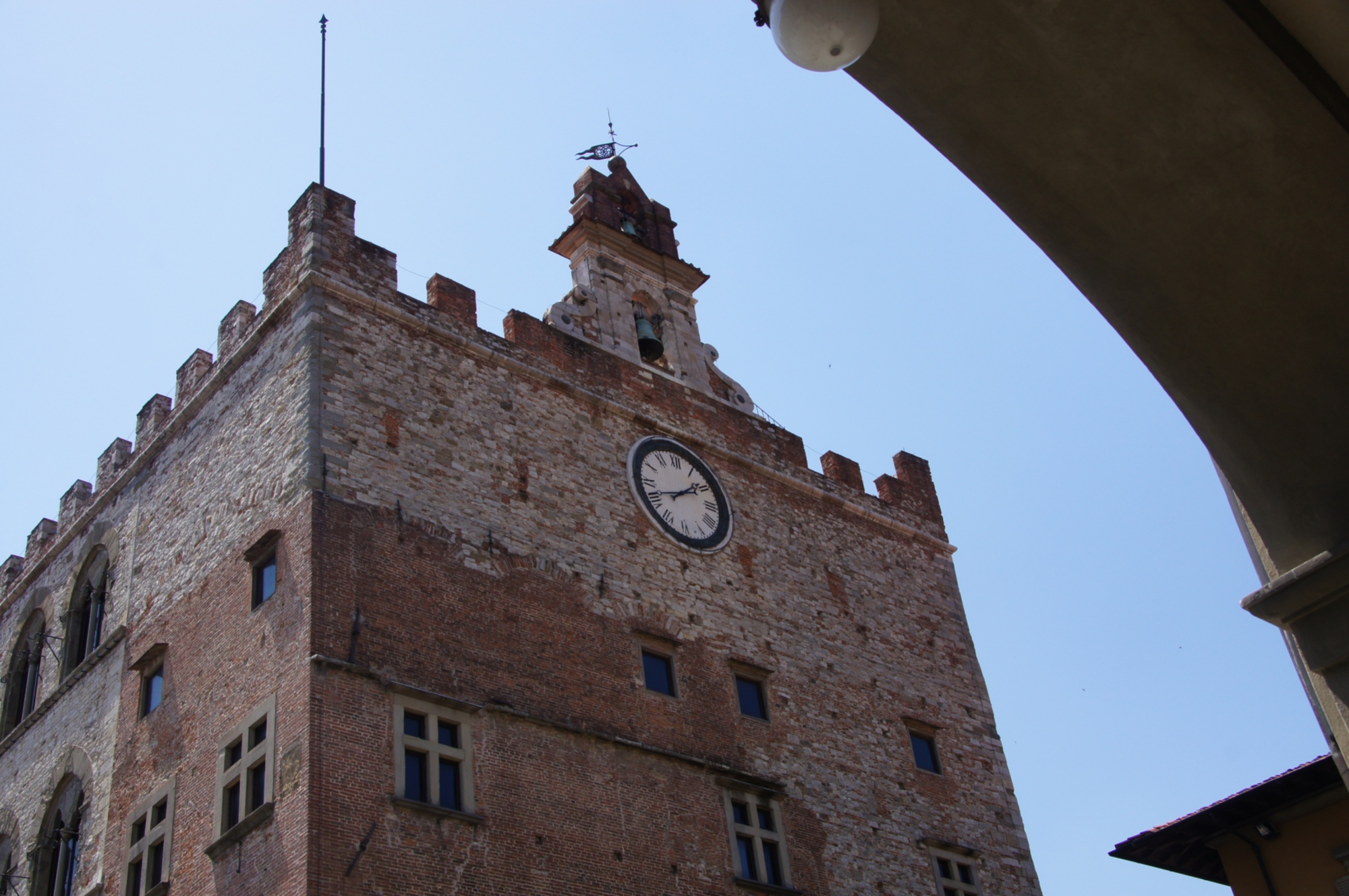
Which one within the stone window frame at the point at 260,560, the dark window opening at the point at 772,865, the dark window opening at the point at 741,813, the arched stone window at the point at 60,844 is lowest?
the dark window opening at the point at 772,865

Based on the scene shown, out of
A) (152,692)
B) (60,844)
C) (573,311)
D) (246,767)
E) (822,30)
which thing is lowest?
(822,30)

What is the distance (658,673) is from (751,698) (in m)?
1.72

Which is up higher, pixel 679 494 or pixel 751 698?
pixel 679 494

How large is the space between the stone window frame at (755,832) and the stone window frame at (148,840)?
662 centimetres

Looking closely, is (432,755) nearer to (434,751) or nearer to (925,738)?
(434,751)

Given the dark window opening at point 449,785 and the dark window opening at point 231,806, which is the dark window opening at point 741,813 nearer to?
the dark window opening at point 449,785

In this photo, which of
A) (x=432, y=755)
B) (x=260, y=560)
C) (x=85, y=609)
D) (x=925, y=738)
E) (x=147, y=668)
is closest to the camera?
(x=432, y=755)

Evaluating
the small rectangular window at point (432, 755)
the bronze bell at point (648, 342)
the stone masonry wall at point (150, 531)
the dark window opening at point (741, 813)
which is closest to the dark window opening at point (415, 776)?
the small rectangular window at point (432, 755)

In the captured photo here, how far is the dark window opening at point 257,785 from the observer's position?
14711mm

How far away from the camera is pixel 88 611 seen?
2091 centimetres

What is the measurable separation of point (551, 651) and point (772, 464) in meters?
6.63

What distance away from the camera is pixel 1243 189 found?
5.29 meters

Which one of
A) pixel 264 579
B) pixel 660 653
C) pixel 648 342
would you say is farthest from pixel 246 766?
pixel 648 342

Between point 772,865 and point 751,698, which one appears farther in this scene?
point 751,698
